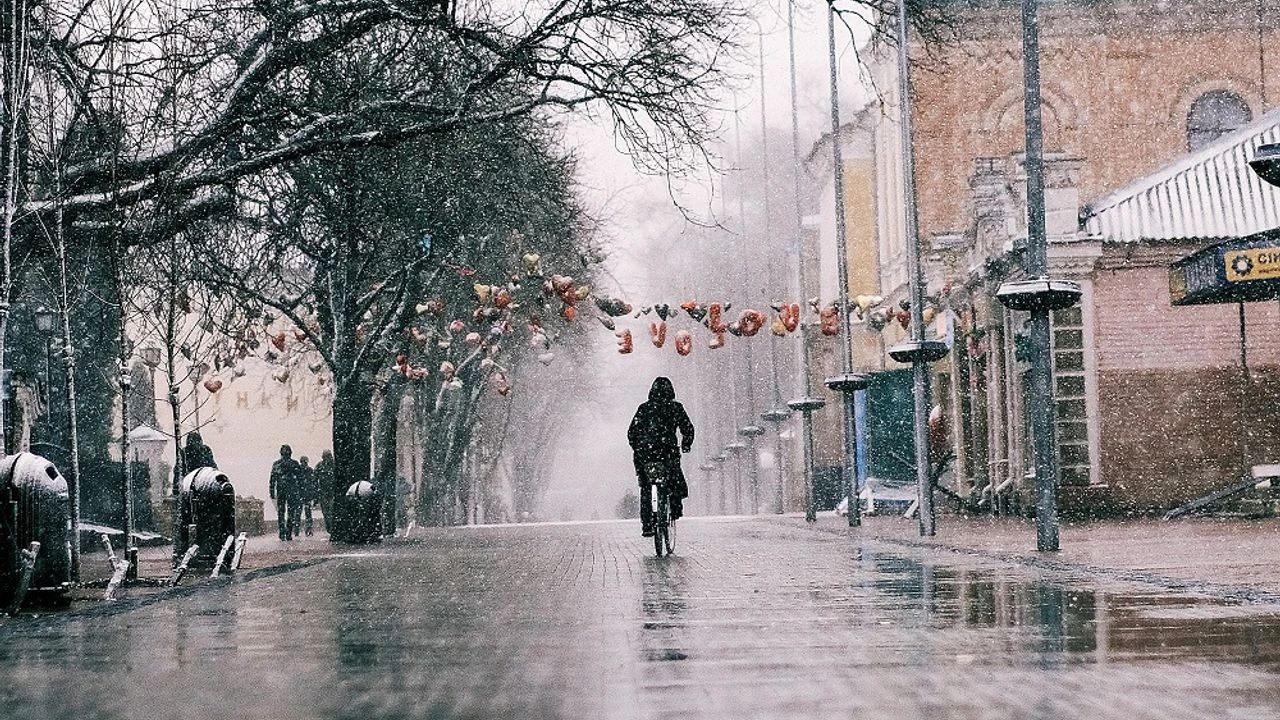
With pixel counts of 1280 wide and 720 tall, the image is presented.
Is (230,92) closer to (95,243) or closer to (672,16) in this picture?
(95,243)

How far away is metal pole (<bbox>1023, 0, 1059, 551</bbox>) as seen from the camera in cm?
2233

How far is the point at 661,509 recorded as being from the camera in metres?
23.4

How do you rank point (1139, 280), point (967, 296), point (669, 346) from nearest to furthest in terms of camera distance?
point (1139, 280) < point (967, 296) < point (669, 346)

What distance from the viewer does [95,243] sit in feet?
63.2

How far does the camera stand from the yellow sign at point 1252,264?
25.8 metres

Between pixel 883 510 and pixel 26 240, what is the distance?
29079 mm

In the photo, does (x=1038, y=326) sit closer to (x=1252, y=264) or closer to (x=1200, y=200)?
(x=1252, y=264)

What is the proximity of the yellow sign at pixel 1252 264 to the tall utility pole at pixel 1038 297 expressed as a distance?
14.2 feet

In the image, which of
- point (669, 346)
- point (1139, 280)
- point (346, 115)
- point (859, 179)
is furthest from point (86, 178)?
point (669, 346)

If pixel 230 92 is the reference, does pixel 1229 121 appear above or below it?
above

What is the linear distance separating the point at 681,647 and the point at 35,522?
20.7 ft

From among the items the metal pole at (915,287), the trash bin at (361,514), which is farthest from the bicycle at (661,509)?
the trash bin at (361,514)

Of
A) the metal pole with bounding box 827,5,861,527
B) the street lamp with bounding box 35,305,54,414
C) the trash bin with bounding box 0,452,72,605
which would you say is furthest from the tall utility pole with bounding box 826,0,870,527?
the trash bin with bounding box 0,452,72,605

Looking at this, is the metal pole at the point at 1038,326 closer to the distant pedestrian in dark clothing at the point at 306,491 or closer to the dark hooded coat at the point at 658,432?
the dark hooded coat at the point at 658,432
